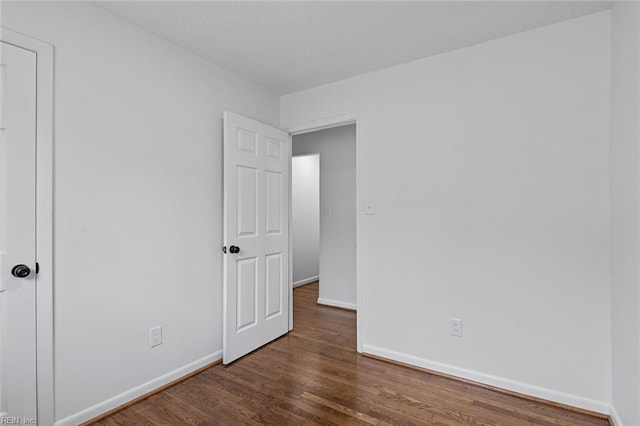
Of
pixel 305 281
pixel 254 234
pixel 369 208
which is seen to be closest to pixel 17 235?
pixel 254 234

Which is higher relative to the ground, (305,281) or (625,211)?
(625,211)

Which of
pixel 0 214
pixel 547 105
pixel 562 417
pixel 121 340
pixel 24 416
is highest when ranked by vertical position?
pixel 547 105

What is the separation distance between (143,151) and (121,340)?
1.21 m

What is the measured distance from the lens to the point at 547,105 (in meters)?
2.05

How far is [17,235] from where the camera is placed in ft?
5.13

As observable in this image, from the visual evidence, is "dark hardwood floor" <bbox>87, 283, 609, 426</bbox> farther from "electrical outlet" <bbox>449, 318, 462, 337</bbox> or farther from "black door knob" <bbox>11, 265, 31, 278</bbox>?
"black door knob" <bbox>11, 265, 31, 278</bbox>

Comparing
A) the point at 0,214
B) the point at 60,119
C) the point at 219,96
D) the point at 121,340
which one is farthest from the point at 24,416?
the point at 219,96

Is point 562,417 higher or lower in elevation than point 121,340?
lower

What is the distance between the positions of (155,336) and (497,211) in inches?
98.3

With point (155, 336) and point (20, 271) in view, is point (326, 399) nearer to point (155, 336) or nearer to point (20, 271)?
point (155, 336)

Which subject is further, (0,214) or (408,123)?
(408,123)

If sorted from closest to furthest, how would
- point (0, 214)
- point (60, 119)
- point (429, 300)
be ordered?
point (0, 214) → point (60, 119) → point (429, 300)

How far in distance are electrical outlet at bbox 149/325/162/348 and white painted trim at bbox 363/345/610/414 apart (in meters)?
1.61

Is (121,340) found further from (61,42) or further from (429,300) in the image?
(429,300)
